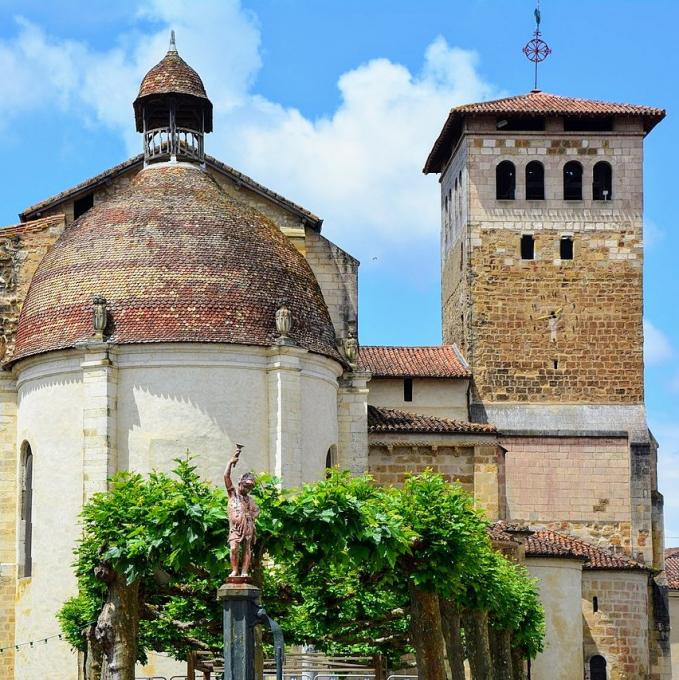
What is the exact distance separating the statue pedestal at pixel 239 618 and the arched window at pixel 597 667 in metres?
36.6

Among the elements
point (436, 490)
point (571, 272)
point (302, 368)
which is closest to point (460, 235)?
point (571, 272)

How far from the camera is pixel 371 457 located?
185ft

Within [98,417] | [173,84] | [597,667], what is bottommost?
[597,667]

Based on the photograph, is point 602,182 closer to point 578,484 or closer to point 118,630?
point 578,484

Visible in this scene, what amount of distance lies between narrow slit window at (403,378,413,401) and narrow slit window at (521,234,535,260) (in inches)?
285

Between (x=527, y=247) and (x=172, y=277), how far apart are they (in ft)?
74.1

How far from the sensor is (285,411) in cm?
4884

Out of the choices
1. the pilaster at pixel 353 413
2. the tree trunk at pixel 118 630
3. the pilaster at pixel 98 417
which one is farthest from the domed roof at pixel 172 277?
the tree trunk at pixel 118 630

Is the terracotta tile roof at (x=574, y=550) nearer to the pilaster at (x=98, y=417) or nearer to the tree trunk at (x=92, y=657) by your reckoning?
the pilaster at (x=98, y=417)

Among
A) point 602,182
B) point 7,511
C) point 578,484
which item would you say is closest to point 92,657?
point 7,511

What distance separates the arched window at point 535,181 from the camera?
227 ft

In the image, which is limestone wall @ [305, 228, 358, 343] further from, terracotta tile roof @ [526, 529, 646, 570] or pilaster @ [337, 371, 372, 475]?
terracotta tile roof @ [526, 529, 646, 570]

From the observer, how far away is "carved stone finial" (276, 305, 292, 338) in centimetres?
4897

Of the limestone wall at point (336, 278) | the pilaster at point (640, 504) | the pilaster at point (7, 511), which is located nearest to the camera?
the pilaster at point (7, 511)
